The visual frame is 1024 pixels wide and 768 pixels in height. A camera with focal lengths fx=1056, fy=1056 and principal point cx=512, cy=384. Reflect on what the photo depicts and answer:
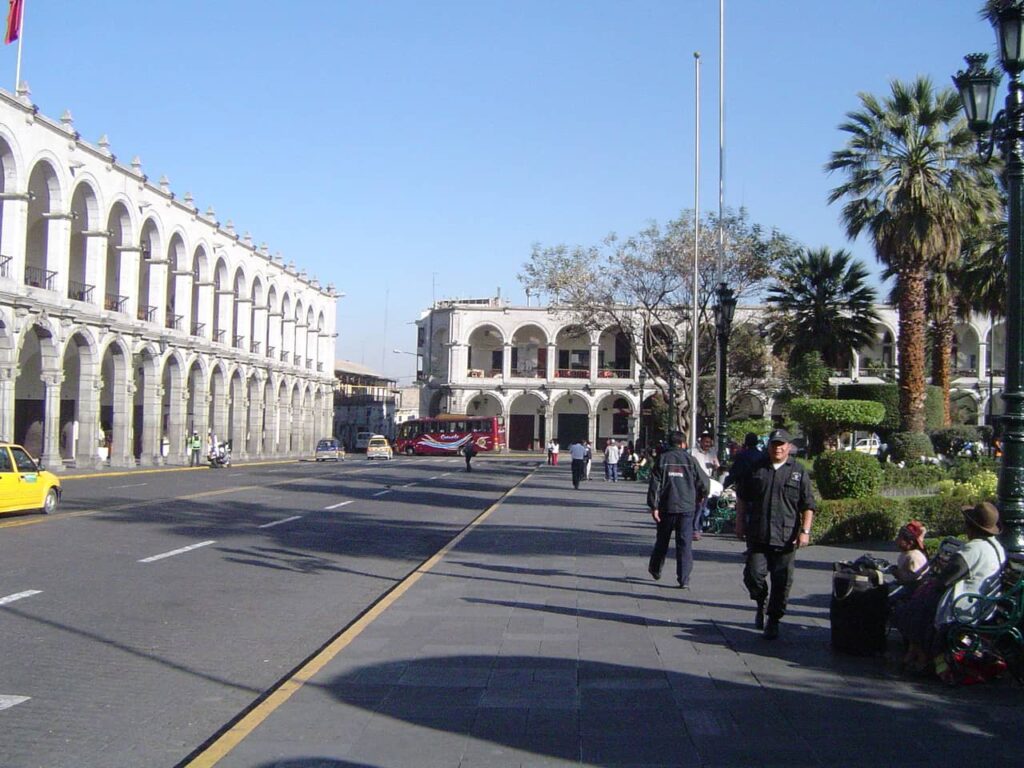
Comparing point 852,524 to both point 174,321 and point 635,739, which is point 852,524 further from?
point 174,321

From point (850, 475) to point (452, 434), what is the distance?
55.9m

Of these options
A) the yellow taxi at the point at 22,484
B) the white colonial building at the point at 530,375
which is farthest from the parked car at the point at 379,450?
the yellow taxi at the point at 22,484

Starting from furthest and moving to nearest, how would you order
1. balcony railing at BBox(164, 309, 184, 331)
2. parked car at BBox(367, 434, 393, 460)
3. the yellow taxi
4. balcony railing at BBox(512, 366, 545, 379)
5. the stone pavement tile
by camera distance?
balcony railing at BBox(512, 366, 545, 379), parked car at BBox(367, 434, 393, 460), balcony railing at BBox(164, 309, 184, 331), the yellow taxi, the stone pavement tile

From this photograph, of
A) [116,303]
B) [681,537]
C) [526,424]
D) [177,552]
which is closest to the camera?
[681,537]

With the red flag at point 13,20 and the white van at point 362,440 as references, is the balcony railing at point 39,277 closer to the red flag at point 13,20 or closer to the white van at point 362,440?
the red flag at point 13,20

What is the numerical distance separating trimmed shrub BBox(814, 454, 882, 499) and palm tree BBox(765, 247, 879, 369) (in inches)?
739

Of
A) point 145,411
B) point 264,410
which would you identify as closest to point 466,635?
point 145,411

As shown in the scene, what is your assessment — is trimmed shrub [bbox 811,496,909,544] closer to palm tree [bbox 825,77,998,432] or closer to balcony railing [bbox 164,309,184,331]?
palm tree [bbox 825,77,998,432]

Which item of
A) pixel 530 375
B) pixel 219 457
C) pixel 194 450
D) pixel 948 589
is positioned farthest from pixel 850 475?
pixel 530 375

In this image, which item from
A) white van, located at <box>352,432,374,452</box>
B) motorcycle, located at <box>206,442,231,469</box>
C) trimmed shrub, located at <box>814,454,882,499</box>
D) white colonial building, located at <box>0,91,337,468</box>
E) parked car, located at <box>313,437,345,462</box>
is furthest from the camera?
white van, located at <box>352,432,374,452</box>

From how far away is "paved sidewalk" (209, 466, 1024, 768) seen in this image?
5543 mm

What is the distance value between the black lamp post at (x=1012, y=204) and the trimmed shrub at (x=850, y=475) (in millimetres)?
9370

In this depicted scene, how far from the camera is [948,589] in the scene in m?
7.16

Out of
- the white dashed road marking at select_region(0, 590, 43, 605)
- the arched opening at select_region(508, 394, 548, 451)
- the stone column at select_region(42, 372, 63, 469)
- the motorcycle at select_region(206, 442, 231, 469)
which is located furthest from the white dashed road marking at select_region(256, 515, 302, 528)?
the arched opening at select_region(508, 394, 548, 451)
